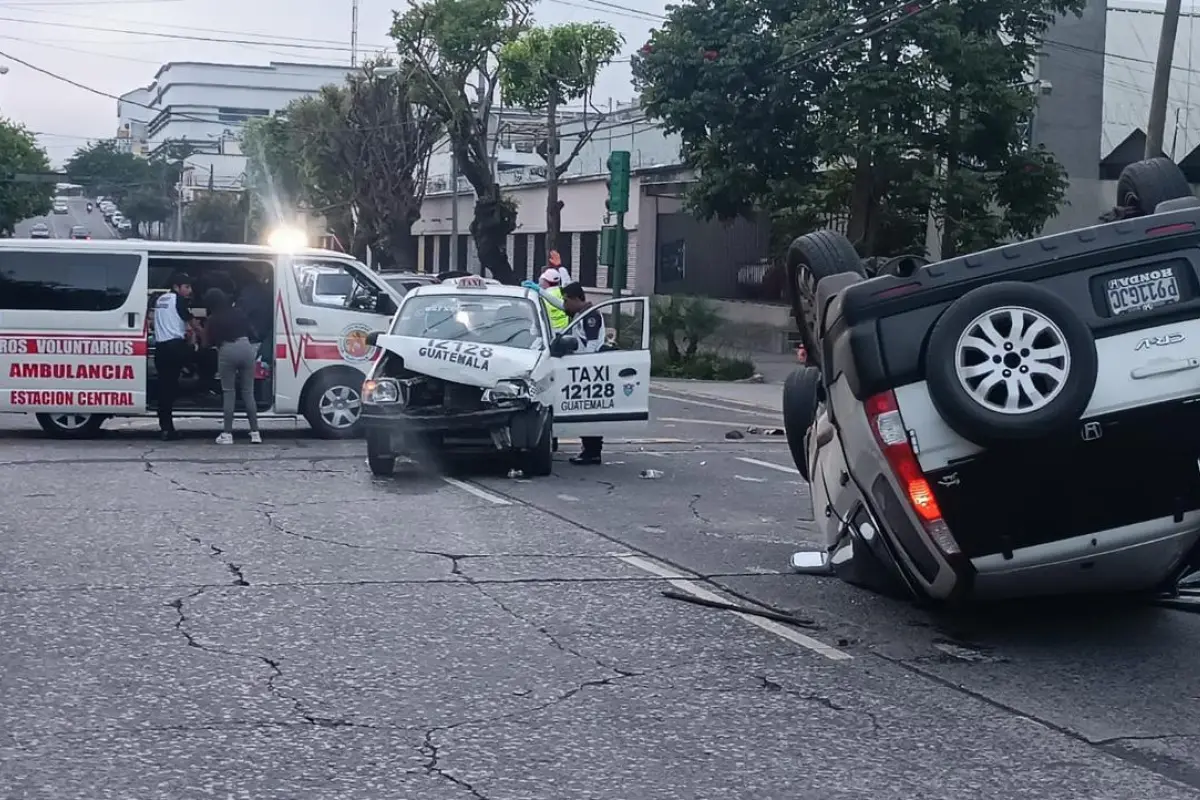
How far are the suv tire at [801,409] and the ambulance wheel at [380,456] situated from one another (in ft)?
15.7

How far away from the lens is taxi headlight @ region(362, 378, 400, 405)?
1364cm

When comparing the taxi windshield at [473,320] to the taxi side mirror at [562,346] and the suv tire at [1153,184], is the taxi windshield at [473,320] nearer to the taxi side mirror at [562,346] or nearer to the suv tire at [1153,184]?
the taxi side mirror at [562,346]

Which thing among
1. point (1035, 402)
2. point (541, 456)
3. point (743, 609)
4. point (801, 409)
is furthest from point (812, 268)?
point (541, 456)

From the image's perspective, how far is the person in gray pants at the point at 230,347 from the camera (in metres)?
15.9

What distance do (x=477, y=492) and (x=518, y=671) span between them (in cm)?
591

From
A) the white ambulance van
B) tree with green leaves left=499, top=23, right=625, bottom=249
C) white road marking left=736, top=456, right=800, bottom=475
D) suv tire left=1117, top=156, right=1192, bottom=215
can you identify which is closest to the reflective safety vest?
the white ambulance van

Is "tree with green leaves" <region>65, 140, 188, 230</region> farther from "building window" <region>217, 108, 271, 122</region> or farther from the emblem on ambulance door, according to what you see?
the emblem on ambulance door

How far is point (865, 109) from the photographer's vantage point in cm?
2578

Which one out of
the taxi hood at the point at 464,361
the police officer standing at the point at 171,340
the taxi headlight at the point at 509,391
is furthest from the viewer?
the police officer standing at the point at 171,340

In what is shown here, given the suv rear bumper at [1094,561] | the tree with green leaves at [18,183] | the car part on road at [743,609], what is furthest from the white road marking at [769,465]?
the tree with green leaves at [18,183]

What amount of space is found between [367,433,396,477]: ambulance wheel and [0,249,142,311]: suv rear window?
4.20m

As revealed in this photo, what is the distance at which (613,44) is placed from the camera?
44125 millimetres

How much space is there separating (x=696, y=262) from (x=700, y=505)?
28861 mm

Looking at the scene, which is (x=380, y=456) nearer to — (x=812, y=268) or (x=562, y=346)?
(x=562, y=346)
